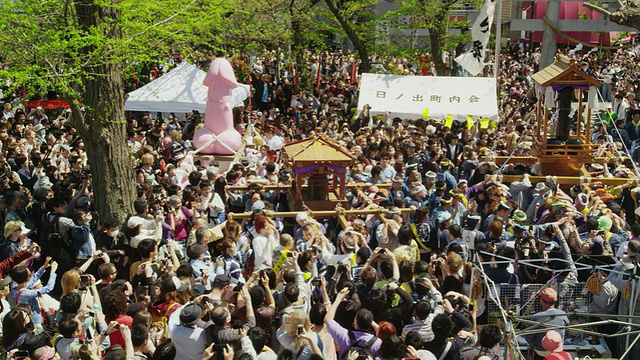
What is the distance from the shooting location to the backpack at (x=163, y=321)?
679cm

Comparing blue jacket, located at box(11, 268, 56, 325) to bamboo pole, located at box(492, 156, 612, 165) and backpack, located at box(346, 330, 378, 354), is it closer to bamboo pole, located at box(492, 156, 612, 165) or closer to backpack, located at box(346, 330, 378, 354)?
backpack, located at box(346, 330, 378, 354)

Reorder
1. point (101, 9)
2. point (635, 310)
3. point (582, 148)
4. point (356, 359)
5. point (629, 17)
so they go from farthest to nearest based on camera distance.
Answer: point (582, 148)
point (629, 17)
point (101, 9)
point (635, 310)
point (356, 359)

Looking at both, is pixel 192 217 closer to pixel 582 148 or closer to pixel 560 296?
pixel 560 296

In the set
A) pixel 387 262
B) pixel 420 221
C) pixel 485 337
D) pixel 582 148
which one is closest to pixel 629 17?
pixel 582 148

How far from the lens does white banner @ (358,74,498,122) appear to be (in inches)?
659

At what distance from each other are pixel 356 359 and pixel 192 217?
4429 millimetres

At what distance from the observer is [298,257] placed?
25.1 ft

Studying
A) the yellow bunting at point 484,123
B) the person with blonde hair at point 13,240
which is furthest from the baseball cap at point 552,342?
the yellow bunting at point 484,123

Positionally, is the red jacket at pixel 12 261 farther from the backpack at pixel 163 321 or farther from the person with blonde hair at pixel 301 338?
the person with blonde hair at pixel 301 338

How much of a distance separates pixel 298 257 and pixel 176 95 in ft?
33.0

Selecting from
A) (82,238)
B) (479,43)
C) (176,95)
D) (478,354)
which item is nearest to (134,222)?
(82,238)

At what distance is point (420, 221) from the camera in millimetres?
9383

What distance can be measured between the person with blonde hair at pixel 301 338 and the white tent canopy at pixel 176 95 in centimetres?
1060

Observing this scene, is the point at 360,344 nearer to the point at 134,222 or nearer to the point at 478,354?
the point at 478,354
